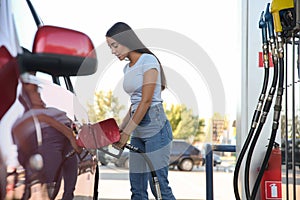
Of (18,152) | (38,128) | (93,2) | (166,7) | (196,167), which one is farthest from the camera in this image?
(196,167)

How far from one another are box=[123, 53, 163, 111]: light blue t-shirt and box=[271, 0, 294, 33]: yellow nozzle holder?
104cm

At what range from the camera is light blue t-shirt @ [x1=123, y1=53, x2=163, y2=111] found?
373 centimetres

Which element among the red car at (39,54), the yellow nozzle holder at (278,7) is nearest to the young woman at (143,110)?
the yellow nozzle holder at (278,7)

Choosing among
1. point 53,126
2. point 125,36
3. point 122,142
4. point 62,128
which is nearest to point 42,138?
point 53,126

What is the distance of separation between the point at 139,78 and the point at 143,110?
235 mm

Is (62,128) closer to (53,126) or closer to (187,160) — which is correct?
(53,126)

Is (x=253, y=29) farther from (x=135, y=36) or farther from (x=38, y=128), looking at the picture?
(x=38, y=128)

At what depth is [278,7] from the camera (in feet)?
9.45

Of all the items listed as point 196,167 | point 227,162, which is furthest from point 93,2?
point 196,167

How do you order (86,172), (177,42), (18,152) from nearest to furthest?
(18,152) → (86,172) → (177,42)

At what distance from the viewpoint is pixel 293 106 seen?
2.90 m

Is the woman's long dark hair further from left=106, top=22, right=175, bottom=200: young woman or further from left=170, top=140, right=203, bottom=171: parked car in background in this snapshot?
left=170, top=140, right=203, bottom=171: parked car in background

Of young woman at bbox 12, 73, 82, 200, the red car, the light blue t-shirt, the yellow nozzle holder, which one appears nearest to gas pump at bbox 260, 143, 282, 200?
the light blue t-shirt

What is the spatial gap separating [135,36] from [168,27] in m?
9.12
